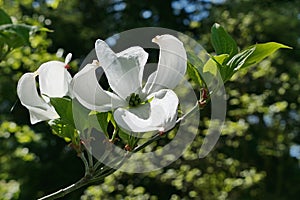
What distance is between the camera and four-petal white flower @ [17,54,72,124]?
505 millimetres

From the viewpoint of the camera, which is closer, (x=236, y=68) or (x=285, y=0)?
(x=236, y=68)

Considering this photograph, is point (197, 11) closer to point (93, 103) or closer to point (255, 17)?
point (255, 17)

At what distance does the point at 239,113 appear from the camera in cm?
315

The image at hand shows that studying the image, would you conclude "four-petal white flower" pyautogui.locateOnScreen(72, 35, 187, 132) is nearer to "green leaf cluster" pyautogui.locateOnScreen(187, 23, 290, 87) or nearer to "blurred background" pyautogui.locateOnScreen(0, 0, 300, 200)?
"green leaf cluster" pyautogui.locateOnScreen(187, 23, 290, 87)

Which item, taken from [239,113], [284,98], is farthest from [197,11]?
[239,113]

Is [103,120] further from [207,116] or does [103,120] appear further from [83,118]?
[207,116]

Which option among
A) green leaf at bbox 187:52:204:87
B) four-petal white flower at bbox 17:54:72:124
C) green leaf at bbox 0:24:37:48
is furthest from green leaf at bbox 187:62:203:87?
green leaf at bbox 0:24:37:48

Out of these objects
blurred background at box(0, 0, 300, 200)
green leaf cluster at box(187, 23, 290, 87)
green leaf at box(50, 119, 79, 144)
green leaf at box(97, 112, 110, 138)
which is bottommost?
blurred background at box(0, 0, 300, 200)

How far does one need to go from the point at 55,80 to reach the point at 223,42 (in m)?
0.15

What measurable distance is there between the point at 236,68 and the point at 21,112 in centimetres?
416

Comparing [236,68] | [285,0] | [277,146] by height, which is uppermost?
[236,68]

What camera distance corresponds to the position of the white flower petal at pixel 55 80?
0.51m

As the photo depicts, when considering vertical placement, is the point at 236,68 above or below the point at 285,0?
above

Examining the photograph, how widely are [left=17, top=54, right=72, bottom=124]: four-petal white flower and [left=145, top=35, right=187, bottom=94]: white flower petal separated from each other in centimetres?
8
